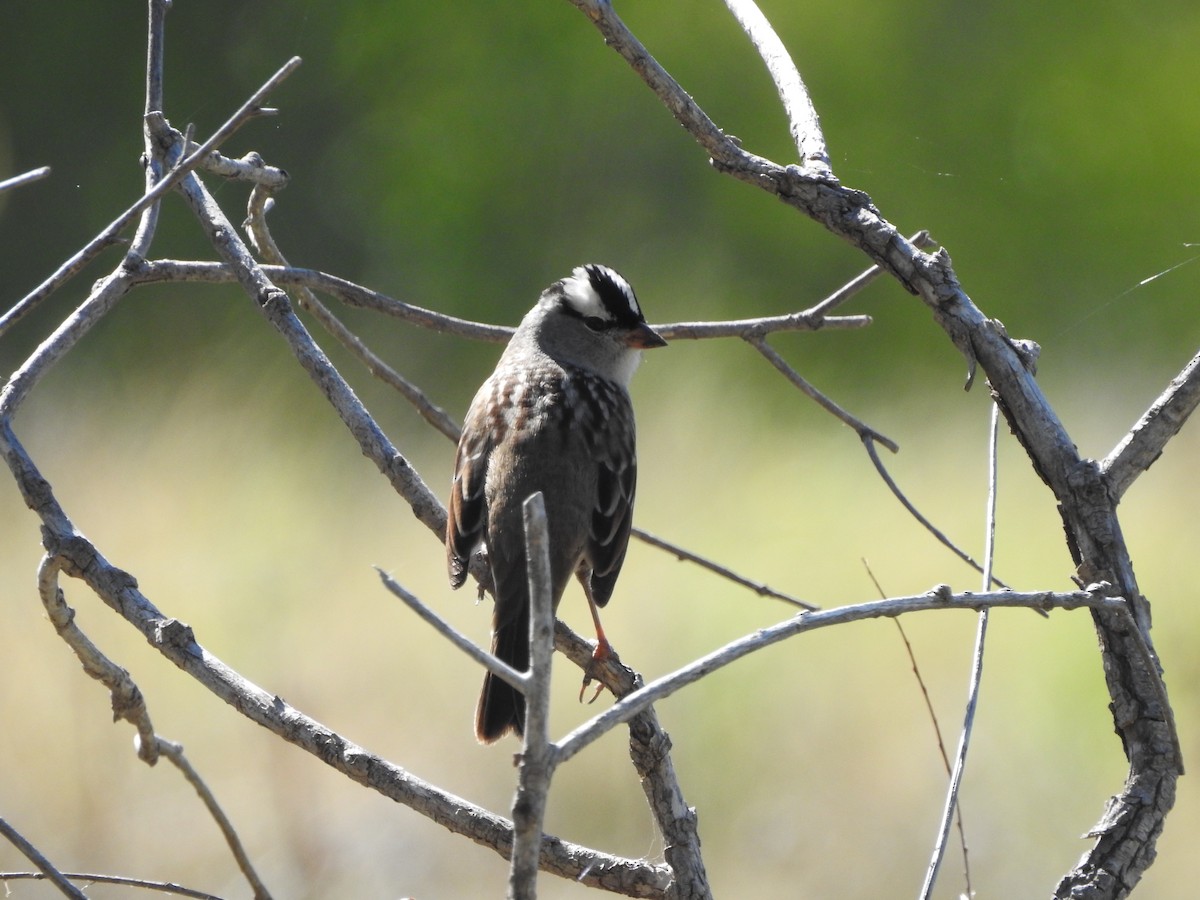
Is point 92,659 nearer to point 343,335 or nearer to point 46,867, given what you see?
point 46,867

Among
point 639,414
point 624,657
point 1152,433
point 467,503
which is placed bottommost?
point 1152,433

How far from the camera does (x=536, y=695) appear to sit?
1.16m

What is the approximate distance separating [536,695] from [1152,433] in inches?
35.0

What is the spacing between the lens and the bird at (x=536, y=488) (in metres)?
2.49

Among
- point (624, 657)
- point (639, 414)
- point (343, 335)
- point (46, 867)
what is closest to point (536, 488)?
point (343, 335)

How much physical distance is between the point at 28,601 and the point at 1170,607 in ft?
13.6

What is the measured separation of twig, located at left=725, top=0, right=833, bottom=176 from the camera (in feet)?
6.10

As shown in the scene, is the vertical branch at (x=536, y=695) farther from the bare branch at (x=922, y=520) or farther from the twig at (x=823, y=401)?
the twig at (x=823, y=401)

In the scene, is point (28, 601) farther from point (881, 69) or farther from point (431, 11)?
point (881, 69)

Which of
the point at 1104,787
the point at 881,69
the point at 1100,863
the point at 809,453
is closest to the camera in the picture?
the point at 1100,863

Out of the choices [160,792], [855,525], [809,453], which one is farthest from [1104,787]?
[160,792]

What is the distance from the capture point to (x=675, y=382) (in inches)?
252

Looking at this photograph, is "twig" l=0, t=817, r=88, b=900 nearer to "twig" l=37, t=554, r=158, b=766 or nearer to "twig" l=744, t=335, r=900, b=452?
"twig" l=37, t=554, r=158, b=766

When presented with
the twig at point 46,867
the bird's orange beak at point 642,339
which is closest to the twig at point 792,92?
the bird's orange beak at point 642,339
